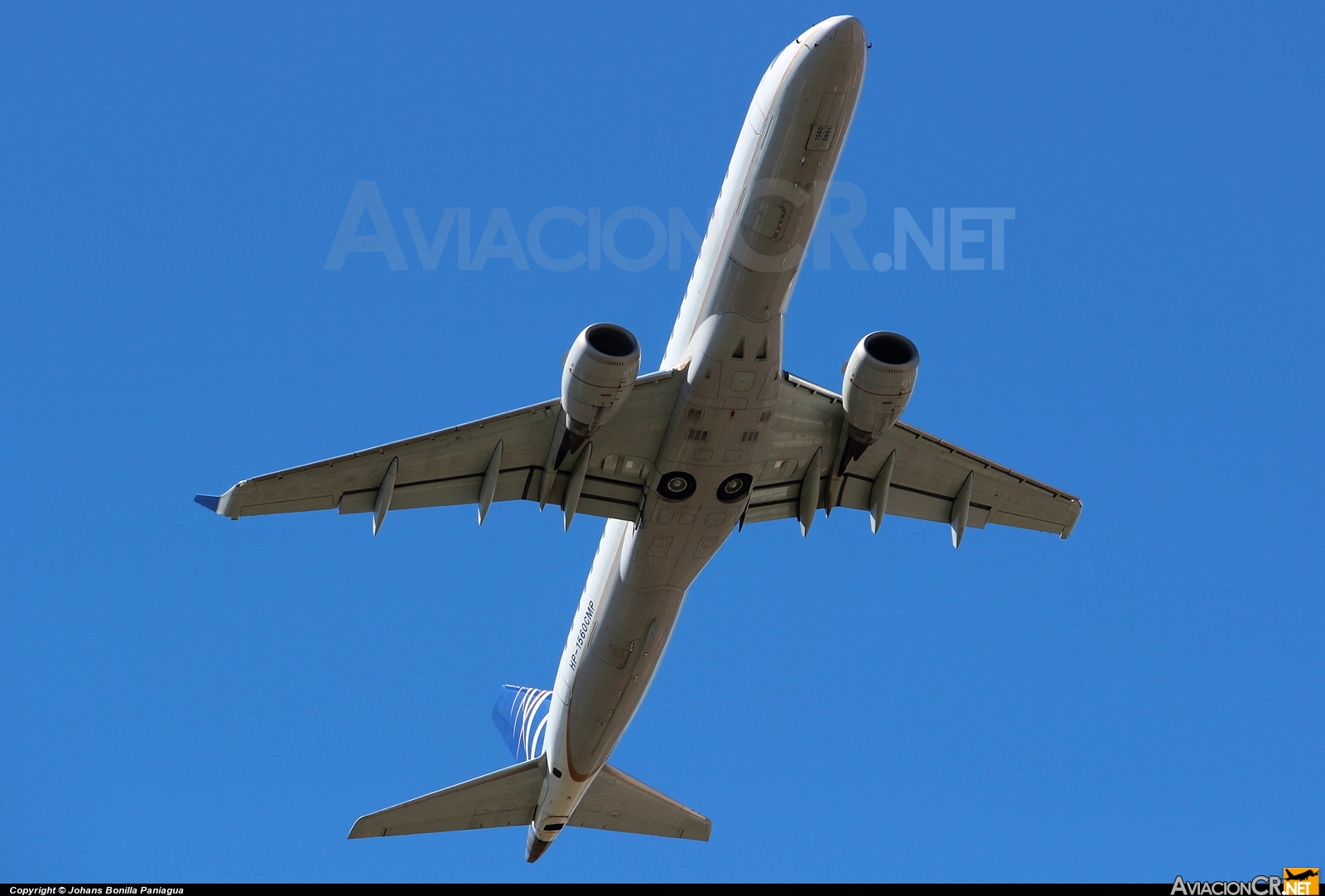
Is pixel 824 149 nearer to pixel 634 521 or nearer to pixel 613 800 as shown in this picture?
pixel 634 521

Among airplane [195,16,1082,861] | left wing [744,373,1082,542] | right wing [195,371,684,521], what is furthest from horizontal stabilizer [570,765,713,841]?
right wing [195,371,684,521]

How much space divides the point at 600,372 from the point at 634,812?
1580 centimetres

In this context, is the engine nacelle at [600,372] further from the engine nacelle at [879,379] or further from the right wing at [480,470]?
the engine nacelle at [879,379]

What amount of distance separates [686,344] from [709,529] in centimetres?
420

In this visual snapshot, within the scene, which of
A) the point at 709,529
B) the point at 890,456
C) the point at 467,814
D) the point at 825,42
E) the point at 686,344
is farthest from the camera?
the point at 467,814

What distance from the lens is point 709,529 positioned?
27.8 m

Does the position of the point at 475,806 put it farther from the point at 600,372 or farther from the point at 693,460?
the point at 600,372

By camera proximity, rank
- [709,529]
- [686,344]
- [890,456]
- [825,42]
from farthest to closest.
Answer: [890,456] → [709,529] → [686,344] → [825,42]

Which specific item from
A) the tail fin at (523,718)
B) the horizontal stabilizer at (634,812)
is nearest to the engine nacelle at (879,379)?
the tail fin at (523,718)

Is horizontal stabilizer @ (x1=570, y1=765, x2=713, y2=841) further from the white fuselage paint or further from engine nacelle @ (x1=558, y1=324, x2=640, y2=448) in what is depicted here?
engine nacelle @ (x1=558, y1=324, x2=640, y2=448)

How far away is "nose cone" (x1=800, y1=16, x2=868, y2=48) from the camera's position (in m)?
23.1

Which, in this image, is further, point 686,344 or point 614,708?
point 614,708

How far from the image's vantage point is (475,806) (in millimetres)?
33812

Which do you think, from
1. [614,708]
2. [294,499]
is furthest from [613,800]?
[294,499]
